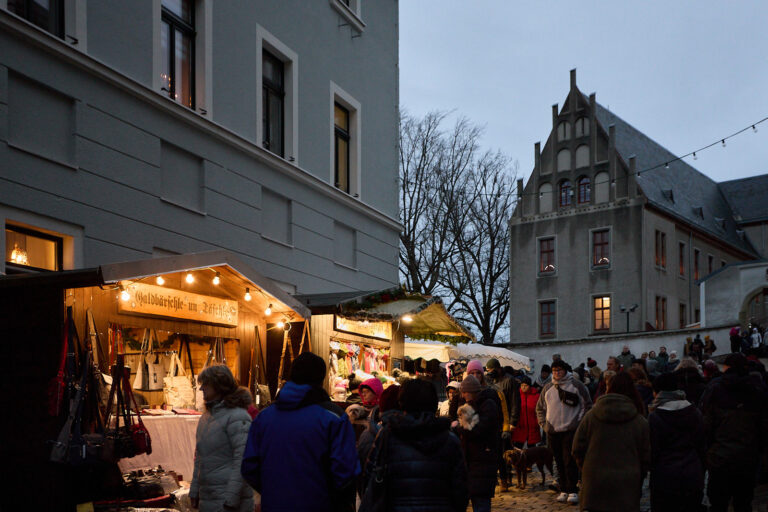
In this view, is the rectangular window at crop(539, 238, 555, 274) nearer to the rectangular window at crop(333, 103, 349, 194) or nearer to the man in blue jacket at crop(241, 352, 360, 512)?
the rectangular window at crop(333, 103, 349, 194)

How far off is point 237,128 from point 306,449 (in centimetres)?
1046

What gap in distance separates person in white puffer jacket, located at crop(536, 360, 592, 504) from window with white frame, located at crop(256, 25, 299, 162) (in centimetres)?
Answer: 703

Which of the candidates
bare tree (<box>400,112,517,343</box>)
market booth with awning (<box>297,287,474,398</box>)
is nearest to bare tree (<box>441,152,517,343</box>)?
bare tree (<box>400,112,517,343</box>)

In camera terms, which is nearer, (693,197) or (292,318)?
(292,318)

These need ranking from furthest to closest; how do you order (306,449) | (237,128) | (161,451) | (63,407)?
(237,128)
(161,451)
(63,407)
(306,449)

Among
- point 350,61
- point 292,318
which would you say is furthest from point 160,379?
point 350,61

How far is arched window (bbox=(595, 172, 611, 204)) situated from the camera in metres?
46.1

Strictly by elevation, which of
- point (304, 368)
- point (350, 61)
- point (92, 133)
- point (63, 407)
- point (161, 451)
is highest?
point (350, 61)

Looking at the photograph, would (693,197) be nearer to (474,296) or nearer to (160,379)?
(474,296)

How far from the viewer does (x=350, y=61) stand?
63.7ft

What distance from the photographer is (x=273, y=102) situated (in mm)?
16594

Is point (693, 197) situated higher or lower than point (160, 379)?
higher

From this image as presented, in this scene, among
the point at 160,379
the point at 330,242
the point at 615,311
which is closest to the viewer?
the point at 160,379

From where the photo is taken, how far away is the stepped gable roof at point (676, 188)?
157 ft
